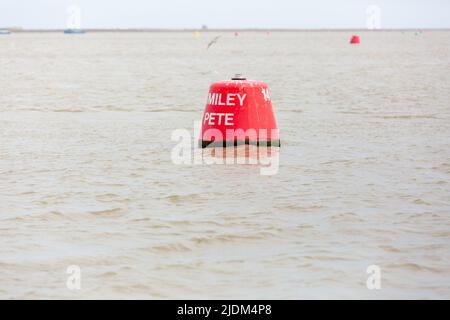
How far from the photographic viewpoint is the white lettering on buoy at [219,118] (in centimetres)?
952

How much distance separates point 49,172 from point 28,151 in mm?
1657

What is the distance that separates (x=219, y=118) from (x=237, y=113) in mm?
242

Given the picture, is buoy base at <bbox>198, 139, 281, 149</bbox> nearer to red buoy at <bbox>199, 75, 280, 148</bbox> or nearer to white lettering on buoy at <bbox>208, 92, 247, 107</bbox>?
red buoy at <bbox>199, 75, 280, 148</bbox>

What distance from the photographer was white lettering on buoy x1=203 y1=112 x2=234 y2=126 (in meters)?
9.52

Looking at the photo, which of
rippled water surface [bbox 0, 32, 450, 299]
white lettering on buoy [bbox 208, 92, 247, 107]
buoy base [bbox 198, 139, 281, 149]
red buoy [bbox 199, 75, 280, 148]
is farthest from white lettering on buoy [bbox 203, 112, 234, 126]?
rippled water surface [bbox 0, 32, 450, 299]

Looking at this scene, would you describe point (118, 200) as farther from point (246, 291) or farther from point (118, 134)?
point (118, 134)

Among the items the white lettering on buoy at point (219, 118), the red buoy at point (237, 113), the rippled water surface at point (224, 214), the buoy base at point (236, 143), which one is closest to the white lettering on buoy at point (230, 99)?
the red buoy at point (237, 113)

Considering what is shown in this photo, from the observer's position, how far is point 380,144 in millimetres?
10680

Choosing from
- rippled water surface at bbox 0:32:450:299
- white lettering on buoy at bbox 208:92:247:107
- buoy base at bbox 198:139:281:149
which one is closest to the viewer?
rippled water surface at bbox 0:32:450:299

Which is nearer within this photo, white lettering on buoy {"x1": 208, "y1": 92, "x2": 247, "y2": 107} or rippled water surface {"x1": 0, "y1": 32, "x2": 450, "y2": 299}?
rippled water surface {"x1": 0, "y1": 32, "x2": 450, "y2": 299}

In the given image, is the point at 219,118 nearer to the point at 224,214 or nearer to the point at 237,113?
the point at 237,113

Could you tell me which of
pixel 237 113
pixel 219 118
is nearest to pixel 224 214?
pixel 237 113

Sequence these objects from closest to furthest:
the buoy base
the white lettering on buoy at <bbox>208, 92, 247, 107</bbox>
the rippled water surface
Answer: the rippled water surface
the white lettering on buoy at <bbox>208, 92, 247, 107</bbox>
the buoy base

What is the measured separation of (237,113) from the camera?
9469mm
